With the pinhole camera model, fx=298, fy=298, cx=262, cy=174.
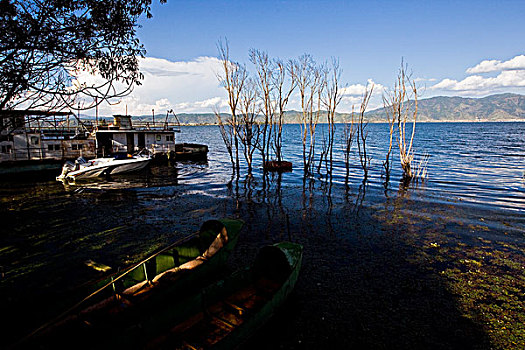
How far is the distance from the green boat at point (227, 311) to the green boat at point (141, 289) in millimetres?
774

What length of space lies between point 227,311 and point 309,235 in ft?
23.1

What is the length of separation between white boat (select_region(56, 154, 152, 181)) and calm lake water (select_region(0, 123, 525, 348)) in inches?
61.8

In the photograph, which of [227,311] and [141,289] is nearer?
[227,311]

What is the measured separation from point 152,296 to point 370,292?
595 cm

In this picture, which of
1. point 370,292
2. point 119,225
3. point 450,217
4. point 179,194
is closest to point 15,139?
point 179,194

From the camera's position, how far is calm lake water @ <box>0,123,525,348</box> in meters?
7.18

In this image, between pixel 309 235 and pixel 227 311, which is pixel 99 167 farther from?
pixel 227 311

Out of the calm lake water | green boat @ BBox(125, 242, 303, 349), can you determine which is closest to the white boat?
the calm lake water

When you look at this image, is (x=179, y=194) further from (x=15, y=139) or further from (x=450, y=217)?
(x=15, y=139)

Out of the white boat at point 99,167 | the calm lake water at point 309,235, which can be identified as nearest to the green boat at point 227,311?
the calm lake water at point 309,235

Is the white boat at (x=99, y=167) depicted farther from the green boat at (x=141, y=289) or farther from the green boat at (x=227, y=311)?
the green boat at (x=227, y=311)

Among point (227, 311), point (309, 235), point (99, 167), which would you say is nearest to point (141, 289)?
point (227, 311)

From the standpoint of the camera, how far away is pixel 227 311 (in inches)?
269

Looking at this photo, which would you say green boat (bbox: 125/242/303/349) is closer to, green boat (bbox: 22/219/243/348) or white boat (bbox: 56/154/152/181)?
green boat (bbox: 22/219/243/348)
